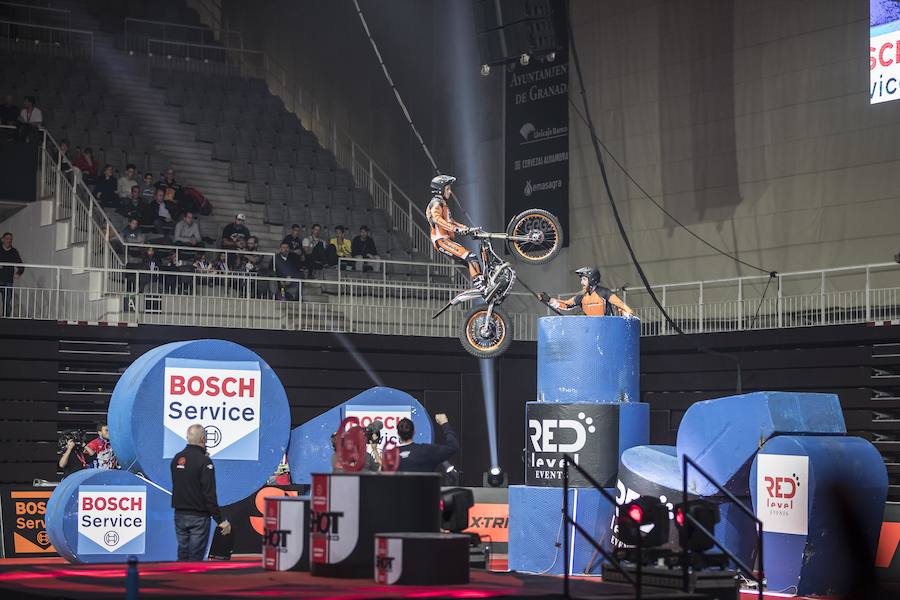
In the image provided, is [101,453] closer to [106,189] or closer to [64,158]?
[106,189]

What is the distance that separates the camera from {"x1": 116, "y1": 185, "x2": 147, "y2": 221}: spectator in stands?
84.6ft

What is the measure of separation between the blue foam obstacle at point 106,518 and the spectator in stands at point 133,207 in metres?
10.9

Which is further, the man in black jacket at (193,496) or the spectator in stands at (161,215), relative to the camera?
the spectator in stands at (161,215)

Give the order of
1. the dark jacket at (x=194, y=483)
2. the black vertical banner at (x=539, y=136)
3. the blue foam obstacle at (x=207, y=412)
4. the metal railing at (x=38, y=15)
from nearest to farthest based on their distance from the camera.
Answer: the dark jacket at (x=194, y=483) → the blue foam obstacle at (x=207, y=412) → the black vertical banner at (x=539, y=136) → the metal railing at (x=38, y=15)

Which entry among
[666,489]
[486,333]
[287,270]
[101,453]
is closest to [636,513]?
[666,489]

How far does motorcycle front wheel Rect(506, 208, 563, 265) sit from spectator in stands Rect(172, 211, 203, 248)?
8.73m

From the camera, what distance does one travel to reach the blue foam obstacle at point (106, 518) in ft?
50.2

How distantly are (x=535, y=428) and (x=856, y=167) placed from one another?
853 centimetres

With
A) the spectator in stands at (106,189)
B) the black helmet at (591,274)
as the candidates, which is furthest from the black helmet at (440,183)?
the spectator in stands at (106,189)

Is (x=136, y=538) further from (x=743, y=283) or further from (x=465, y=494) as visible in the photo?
(x=743, y=283)

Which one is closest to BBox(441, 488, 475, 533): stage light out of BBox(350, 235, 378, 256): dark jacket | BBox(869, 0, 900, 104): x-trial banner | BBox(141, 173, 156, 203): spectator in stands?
BBox(869, 0, 900, 104): x-trial banner

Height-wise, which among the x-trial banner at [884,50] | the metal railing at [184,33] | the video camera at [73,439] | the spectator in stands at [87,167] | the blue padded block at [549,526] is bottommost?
the blue padded block at [549,526]

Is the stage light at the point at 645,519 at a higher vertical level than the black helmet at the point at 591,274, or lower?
lower

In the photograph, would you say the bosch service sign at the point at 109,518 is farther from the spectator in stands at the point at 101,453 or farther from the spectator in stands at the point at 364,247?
the spectator in stands at the point at 364,247
